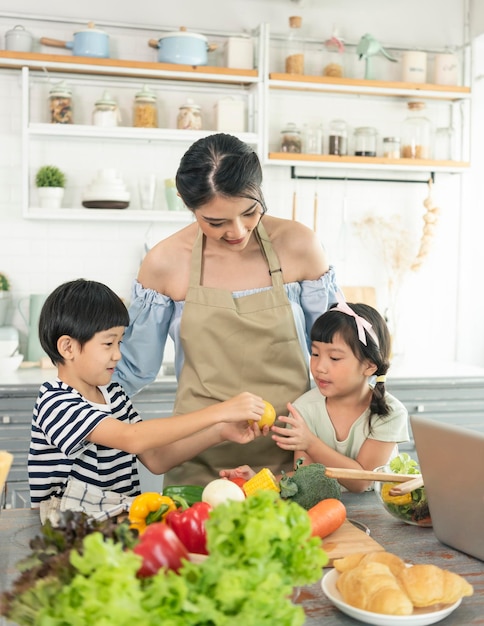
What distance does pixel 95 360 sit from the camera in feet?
6.57

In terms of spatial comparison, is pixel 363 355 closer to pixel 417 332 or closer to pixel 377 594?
pixel 377 594

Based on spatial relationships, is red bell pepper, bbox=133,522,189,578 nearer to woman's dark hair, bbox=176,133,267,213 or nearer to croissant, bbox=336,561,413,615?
croissant, bbox=336,561,413,615

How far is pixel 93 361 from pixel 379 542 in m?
0.84

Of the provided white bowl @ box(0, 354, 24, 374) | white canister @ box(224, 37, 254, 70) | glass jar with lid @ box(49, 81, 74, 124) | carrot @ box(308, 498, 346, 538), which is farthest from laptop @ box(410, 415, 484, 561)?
white canister @ box(224, 37, 254, 70)

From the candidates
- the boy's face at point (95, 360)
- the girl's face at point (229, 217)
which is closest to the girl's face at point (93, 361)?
the boy's face at point (95, 360)

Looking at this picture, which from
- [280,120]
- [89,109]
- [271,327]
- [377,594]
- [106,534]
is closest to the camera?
[106,534]

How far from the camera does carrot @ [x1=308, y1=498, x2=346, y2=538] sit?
1541 millimetres

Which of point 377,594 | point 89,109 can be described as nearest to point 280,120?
point 89,109

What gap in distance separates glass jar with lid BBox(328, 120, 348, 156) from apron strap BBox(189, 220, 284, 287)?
2.41 metres

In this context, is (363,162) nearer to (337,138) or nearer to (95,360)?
(337,138)

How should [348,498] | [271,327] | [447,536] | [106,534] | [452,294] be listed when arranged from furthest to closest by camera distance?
[452,294] → [271,327] → [348,498] → [447,536] → [106,534]

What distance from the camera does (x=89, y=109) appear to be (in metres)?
4.32

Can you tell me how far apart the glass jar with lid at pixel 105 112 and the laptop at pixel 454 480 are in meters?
3.09

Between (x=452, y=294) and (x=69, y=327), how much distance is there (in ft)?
11.3
